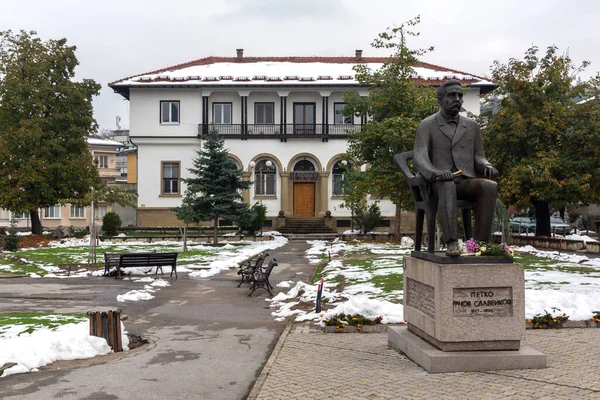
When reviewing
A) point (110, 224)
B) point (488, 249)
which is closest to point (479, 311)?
point (488, 249)

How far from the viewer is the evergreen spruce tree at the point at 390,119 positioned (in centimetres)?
2614

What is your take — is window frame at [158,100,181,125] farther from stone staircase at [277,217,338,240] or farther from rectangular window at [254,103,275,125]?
stone staircase at [277,217,338,240]

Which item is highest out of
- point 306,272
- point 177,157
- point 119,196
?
point 177,157

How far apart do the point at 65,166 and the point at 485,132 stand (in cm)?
2422

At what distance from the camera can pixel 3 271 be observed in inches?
800

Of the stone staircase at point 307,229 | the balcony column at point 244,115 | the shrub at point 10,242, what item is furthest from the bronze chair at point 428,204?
the balcony column at point 244,115

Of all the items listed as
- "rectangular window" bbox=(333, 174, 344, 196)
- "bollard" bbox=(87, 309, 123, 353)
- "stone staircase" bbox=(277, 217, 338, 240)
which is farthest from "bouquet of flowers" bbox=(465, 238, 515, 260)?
"rectangular window" bbox=(333, 174, 344, 196)

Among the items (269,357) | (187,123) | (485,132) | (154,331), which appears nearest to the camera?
(269,357)

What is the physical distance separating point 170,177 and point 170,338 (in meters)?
33.2

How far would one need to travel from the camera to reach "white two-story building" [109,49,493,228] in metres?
41.7

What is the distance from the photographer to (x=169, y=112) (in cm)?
4222

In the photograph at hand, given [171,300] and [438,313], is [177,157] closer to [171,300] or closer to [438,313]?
[171,300]

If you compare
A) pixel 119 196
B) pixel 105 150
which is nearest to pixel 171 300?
pixel 119 196

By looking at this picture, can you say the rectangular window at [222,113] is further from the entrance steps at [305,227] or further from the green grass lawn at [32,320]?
the green grass lawn at [32,320]
